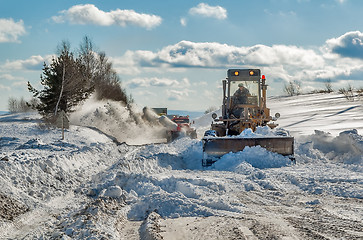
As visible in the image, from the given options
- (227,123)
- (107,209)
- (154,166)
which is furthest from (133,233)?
(227,123)

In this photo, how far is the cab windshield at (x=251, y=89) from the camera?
17.0 metres

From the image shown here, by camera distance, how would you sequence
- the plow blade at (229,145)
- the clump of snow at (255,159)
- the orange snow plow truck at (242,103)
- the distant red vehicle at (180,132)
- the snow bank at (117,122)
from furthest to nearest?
1. the snow bank at (117,122)
2. the distant red vehicle at (180,132)
3. the orange snow plow truck at (242,103)
4. the plow blade at (229,145)
5. the clump of snow at (255,159)

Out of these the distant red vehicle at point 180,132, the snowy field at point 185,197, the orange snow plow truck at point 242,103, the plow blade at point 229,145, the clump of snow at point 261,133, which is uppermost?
the orange snow plow truck at point 242,103

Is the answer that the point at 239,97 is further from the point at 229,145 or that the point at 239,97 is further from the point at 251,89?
the point at 229,145

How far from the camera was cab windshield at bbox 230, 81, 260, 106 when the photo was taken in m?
17.0

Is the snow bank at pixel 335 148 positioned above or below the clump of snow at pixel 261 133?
below

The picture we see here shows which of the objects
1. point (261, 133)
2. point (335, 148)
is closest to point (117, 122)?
point (335, 148)

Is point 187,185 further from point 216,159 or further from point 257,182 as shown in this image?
point 216,159

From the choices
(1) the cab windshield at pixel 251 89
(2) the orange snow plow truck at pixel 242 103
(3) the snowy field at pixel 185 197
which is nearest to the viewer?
(3) the snowy field at pixel 185 197

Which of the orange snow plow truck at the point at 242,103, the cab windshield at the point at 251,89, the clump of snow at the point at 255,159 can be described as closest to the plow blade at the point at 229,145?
the clump of snow at the point at 255,159

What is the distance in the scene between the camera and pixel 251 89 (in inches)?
672

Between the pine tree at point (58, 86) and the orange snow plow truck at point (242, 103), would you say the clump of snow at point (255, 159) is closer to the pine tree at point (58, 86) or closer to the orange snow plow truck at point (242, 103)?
the orange snow plow truck at point (242, 103)

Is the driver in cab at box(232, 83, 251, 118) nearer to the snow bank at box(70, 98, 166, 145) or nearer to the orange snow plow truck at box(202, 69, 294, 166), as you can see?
the orange snow plow truck at box(202, 69, 294, 166)

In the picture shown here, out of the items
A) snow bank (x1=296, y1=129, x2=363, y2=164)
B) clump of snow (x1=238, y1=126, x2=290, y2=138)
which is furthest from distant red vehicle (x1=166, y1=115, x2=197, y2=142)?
clump of snow (x1=238, y1=126, x2=290, y2=138)
